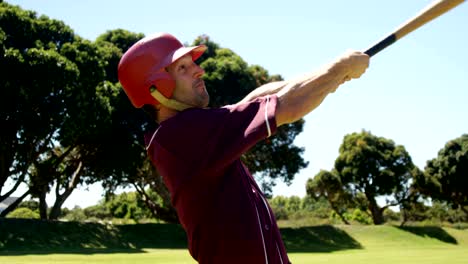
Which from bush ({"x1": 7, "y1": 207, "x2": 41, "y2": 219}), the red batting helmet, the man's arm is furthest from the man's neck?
bush ({"x1": 7, "y1": 207, "x2": 41, "y2": 219})

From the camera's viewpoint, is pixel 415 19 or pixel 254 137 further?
pixel 415 19

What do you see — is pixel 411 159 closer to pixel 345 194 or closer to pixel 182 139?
pixel 345 194

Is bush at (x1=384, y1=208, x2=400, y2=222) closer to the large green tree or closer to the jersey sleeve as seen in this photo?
the large green tree

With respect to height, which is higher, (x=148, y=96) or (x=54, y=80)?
(x=54, y=80)

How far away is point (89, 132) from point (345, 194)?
96.5ft

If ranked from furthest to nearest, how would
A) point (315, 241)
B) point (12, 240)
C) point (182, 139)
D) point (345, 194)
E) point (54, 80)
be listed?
point (345, 194), point (315, 241), point (12, 240), point (54, 80), point (182, 139)

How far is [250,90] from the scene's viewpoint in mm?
42531

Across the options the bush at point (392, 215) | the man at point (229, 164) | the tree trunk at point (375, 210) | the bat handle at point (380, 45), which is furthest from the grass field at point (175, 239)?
the bat handle at point (380, 45)

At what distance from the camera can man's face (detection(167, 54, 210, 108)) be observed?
3.15 metres

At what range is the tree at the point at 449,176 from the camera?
55.3 m

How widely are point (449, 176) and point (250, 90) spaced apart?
81.6 ft

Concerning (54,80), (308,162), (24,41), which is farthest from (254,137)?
(308,162)

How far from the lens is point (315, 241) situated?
140ft

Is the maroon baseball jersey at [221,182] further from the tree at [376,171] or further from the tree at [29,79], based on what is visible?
the tree at [376,171]
